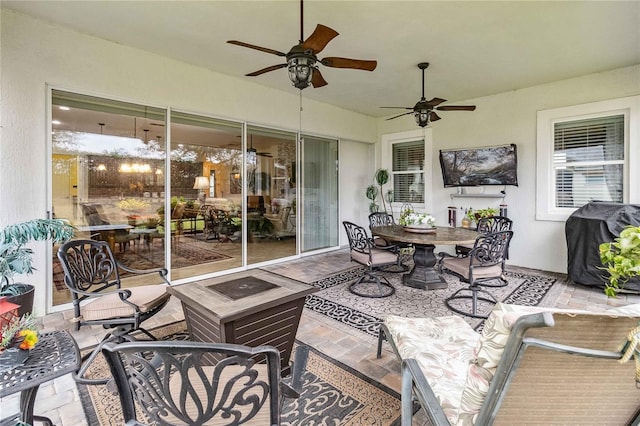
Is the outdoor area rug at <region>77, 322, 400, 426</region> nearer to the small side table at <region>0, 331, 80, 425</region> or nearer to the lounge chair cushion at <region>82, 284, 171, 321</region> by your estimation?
the small side table at <region>0, 331, 80, 425</region>

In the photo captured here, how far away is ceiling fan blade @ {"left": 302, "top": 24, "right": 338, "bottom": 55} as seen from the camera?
7.41 feet

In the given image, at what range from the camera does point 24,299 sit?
2689 mm

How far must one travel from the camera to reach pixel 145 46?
3.71 meters

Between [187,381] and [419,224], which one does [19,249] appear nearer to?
[187,381]

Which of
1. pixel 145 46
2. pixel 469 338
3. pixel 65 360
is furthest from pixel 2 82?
pixel 469 338

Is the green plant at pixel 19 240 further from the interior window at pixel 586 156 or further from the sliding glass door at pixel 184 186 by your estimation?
the interior window at pixel 586 156

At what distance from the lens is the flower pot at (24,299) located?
8.57 feet

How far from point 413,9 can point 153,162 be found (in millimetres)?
3572

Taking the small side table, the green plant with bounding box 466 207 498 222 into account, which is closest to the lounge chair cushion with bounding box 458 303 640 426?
the small side table

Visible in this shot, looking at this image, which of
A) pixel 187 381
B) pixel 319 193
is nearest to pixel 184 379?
pixel 187 381

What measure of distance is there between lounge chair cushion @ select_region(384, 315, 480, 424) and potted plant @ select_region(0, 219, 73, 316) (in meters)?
2.91

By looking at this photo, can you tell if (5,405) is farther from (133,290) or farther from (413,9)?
(413,9)

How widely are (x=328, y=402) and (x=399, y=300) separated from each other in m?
2.00

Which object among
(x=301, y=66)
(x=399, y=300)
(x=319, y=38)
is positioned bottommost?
(x=399, y=300)
